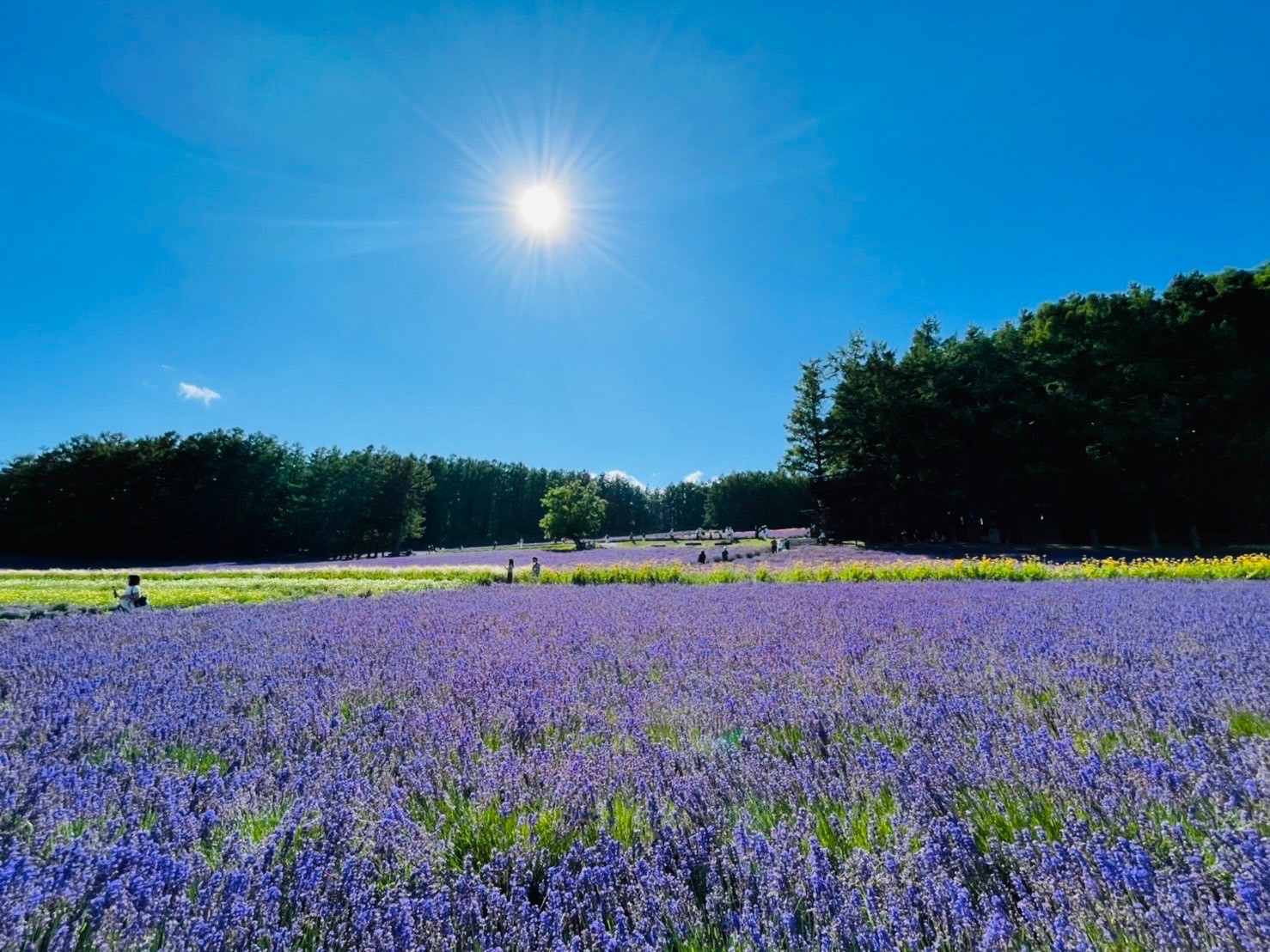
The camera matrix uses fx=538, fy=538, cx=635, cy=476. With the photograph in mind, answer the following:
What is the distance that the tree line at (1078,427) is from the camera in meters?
22.3

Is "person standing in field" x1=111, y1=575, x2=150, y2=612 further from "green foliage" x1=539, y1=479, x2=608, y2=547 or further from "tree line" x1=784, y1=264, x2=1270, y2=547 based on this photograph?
"green foliage" x1=539, y1=479, x2=608, y2=547

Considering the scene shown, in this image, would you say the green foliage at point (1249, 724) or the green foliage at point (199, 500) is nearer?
the green foliage at point (1249, 724)

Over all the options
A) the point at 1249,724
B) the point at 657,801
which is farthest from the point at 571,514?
the point at 657,801

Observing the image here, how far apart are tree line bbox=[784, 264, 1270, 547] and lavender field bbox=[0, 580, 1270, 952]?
25.3m

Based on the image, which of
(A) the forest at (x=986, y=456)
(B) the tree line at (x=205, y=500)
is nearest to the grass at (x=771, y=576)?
(A) the forest at (x=986, y=456)

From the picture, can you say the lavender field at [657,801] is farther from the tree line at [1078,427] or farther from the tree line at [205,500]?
the tree line at [205,500]

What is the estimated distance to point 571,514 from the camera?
45.5 m

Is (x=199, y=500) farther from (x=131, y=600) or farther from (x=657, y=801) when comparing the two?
(x=657, y=801)

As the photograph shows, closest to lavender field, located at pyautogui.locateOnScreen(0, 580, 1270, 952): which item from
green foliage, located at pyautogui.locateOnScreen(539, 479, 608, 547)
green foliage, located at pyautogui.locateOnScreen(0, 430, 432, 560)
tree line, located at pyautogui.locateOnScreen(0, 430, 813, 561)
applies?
tree line, located at pyautogui.locateOnScreen(0, 430, 813, 561)

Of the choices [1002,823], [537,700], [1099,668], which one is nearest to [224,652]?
[537,700]

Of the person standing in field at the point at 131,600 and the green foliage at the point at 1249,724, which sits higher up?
the person standing in field at the point at 131,600

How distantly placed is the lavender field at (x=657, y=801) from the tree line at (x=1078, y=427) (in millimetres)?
25263

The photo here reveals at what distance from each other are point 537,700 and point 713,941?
6.28ft

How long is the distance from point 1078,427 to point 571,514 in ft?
110
